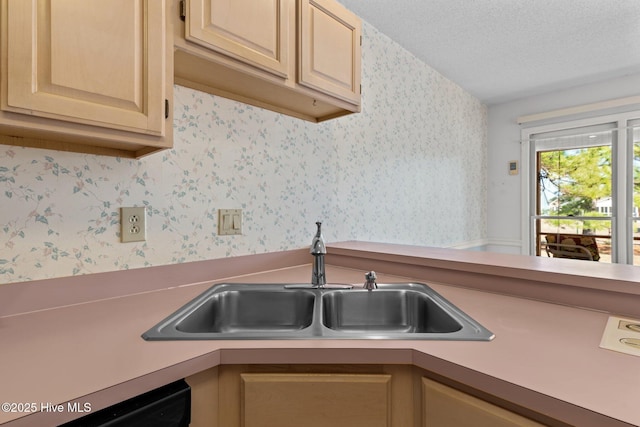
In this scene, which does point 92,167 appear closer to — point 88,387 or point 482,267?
point 88,387

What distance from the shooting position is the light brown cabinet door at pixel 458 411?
0.59 metres

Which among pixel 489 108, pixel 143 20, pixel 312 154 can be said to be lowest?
pixel 312 154

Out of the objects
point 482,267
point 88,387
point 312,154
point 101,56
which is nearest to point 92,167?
point 101,56

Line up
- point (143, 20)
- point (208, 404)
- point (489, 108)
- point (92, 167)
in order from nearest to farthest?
point (208, 404), point (143, 20), point (92, 167), point (489, 108)

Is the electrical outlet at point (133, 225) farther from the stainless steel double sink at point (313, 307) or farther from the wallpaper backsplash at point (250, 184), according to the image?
the stainless steel double sink at point (313, 307)

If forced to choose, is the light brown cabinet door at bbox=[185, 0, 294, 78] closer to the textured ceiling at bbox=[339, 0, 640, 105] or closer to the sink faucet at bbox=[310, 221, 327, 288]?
the sink faucet at bbox=[310, 221, 327, 288]

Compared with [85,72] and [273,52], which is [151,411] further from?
[273,52]

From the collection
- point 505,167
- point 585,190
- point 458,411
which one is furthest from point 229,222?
point 585,190

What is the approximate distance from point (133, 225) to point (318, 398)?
2.82 ft

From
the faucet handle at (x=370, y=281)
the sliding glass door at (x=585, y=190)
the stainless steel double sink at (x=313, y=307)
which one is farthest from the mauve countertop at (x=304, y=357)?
the sliding glass door at (x=585, y=190)

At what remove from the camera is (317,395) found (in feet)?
2.37

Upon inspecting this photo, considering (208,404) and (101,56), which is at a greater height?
(101,56)

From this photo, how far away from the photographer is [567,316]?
0.91m

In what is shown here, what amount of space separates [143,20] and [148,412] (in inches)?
36.9
